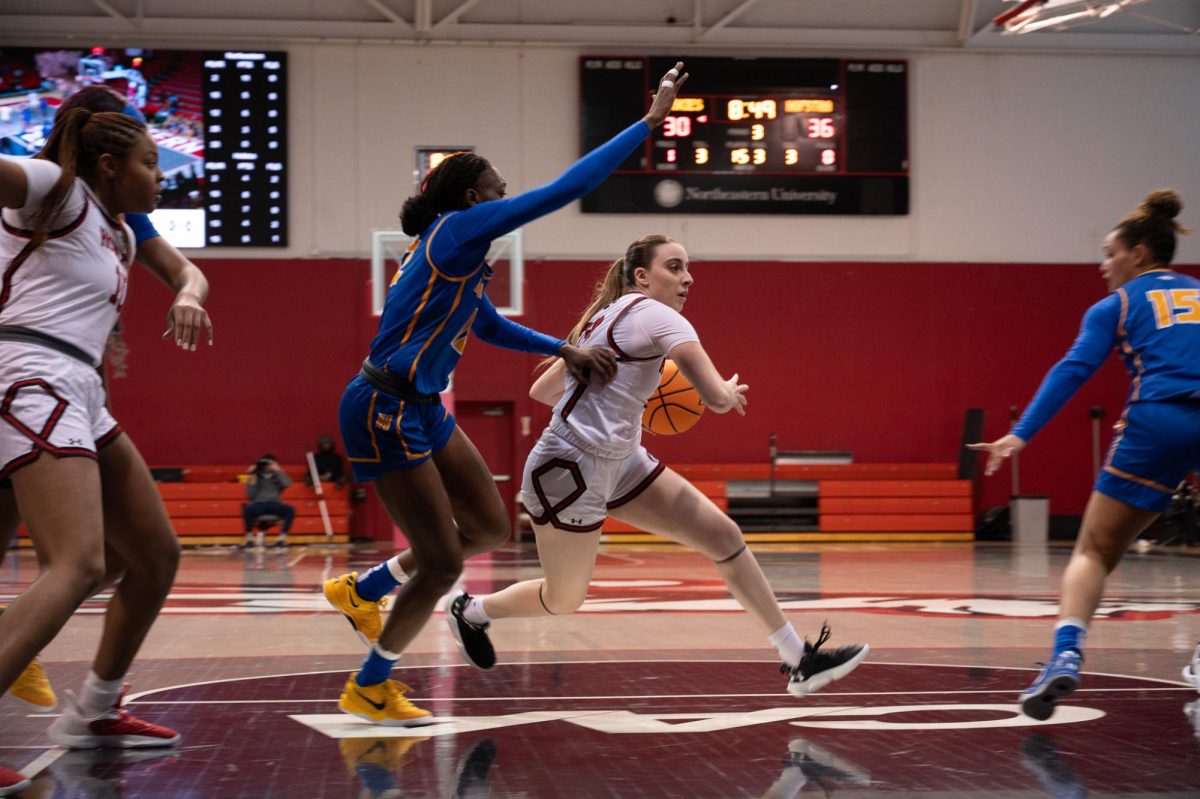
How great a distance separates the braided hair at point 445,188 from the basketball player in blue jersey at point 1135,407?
1887mm

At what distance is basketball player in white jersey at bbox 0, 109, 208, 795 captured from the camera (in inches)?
119

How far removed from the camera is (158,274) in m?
3.70

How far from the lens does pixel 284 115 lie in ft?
55.8

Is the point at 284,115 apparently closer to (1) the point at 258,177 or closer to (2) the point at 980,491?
(1) the point at 258,177

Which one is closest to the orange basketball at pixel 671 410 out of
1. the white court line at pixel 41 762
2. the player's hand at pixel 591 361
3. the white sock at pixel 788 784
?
the player's hand at pixel 591 361

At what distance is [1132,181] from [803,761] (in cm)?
1715

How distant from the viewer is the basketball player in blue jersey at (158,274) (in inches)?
129

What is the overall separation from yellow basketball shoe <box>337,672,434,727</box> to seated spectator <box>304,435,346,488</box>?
13.1m

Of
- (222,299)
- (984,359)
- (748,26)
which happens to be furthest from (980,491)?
(222,299)

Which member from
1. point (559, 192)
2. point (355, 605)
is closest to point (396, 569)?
point (355, 605)

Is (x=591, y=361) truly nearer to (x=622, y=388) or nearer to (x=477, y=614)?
(x=622, y=388)

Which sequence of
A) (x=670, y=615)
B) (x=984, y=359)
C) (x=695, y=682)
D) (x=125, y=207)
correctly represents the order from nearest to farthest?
1. (x=125, y=207)
2. (x=695, y=682)
3. (x=670, y=615)
4. (x=984, y=359)

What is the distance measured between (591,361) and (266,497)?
483 inches

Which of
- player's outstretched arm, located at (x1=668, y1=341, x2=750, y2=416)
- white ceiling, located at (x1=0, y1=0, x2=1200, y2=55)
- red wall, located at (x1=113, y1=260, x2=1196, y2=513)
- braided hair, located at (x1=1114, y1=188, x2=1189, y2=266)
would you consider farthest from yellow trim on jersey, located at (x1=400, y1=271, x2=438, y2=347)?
white ceiling, located at (x1=0, y1=0, x2=1200, y2=55)
